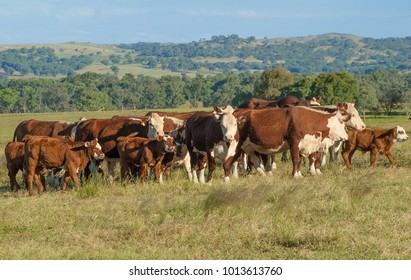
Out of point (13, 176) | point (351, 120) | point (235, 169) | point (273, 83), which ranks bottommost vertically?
point (273, 83)

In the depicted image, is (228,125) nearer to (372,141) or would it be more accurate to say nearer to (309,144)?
(309,144)

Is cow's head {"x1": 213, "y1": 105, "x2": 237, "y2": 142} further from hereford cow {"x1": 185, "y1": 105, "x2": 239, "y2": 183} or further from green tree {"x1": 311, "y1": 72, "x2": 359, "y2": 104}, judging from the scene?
green tree {"x1": 311, "y1": 72, "x2": 359, "y2": 104}

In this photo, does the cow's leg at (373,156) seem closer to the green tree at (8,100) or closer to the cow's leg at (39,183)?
the cow's leg at (39,183)

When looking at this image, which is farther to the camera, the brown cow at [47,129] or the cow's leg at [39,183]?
the brown cow at [47,129]

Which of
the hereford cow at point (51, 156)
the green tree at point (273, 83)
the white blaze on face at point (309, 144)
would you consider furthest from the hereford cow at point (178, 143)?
the green tree at point (273, 83)

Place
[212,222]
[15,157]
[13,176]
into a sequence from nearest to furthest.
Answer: [212,222], [15,157], [13,176]

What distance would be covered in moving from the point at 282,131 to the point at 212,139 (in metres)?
1.73

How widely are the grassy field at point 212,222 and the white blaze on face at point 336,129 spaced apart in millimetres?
3025

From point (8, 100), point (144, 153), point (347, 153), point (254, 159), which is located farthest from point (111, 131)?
point (8, 100)

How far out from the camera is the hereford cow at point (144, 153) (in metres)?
16.0

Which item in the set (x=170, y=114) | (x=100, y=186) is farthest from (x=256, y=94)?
(x=100, y=186)

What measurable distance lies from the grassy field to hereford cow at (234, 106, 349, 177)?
2.24m

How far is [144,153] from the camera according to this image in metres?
16.0

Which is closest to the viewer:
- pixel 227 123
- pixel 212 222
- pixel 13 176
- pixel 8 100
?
pixel 212 222
